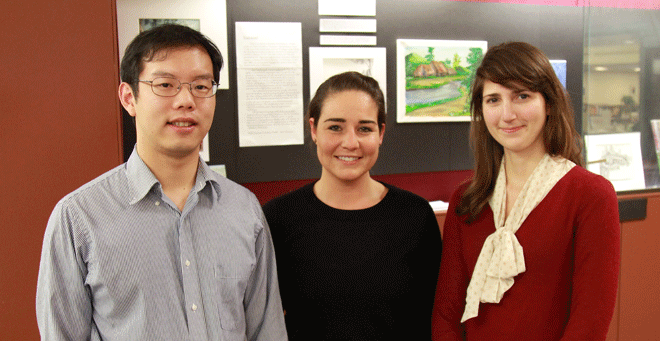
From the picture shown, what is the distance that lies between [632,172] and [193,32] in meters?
2.95

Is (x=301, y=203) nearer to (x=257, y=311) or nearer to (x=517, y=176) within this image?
(x=257, y=311)

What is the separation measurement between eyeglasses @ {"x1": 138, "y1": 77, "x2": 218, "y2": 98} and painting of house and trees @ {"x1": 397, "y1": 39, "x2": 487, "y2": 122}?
1883mm

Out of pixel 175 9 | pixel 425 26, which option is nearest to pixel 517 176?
pixel 425 26

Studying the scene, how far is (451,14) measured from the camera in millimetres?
3176

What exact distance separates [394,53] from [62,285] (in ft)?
7.74

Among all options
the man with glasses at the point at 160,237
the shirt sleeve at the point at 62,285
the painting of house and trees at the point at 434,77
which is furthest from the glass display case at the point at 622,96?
the shirt sleeve at the point at 62,285

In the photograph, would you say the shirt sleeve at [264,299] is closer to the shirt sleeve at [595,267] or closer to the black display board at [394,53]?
the shirt sleeve at [595,267]

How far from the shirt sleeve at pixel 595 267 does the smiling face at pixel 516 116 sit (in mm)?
245

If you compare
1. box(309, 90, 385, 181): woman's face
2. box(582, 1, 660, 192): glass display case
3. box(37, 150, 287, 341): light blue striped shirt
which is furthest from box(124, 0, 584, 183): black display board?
box(37, 150, 287, 341): light blue striped shirt

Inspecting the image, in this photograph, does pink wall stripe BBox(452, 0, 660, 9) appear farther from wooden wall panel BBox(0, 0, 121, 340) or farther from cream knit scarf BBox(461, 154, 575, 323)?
wooden wall panel BBox(0, 0, 121, 340)

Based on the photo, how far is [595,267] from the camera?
4.64 ft

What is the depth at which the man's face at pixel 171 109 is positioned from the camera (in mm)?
1371

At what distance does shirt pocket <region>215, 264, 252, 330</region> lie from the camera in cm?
140

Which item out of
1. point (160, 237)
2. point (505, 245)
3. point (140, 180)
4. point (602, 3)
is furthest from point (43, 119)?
point (602, 3)
